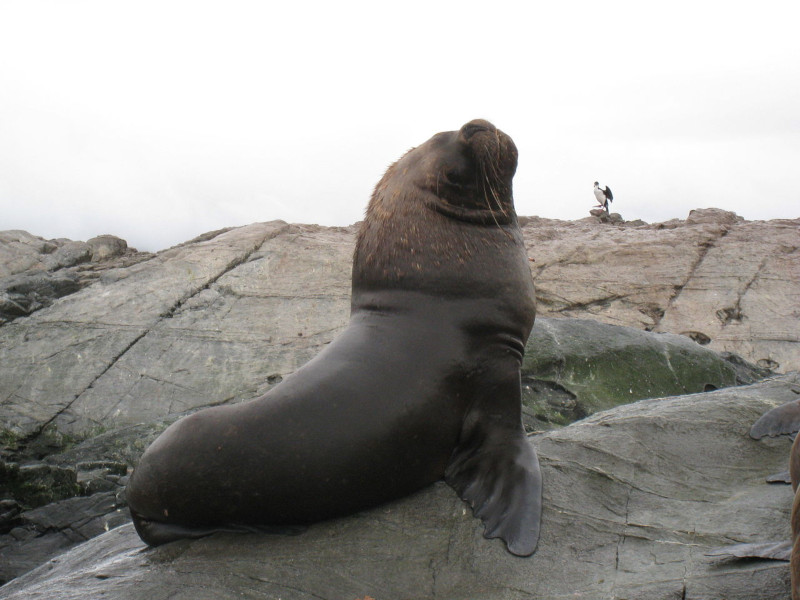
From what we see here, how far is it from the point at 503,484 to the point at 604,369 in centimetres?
452

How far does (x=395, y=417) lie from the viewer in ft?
12.0

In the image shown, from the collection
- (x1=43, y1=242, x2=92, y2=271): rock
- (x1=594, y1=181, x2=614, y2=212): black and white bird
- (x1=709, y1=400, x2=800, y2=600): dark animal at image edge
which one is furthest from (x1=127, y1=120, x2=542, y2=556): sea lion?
(x1=594, y1=181, x2=614, y2=212): black and white bird

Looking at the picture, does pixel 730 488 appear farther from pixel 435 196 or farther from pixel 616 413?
pixel 435 196

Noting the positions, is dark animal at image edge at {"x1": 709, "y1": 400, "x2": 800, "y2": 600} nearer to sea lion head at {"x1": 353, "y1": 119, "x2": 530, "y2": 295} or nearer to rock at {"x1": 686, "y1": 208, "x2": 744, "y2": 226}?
sea lion head at {"x1": 353, "y1": 119, "x2": 530, "y2": 295}

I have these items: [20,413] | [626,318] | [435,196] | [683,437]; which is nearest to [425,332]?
[435,196]

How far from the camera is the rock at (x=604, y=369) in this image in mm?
7574

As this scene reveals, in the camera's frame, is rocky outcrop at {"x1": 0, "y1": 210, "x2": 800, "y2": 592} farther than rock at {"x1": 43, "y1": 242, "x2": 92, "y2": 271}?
No

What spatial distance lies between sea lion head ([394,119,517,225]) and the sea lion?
15mm

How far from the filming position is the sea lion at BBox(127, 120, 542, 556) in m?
3.58

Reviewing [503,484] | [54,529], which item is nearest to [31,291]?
[54,529]

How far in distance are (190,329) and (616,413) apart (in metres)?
7.35

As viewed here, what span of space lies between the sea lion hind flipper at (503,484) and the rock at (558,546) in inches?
2.4

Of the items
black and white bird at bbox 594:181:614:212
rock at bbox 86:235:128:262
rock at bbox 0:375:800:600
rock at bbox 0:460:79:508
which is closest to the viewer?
rock at bbox 0:375:800:600

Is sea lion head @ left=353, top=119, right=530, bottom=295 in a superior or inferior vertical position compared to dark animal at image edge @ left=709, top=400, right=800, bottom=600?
superior
